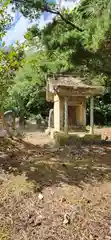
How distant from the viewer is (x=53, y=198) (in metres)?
3.53

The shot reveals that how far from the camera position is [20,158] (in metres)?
5.06

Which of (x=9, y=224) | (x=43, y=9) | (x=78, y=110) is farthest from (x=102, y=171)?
(x=78, y=110)

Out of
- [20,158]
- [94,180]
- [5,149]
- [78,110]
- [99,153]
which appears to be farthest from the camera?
[78,110]

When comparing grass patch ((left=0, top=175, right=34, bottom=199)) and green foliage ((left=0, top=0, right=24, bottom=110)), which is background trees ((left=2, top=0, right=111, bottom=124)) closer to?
green foliage ((left=0, top=0, right=24, bottom=110))

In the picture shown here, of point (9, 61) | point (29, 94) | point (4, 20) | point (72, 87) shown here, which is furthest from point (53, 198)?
point (29, 94)

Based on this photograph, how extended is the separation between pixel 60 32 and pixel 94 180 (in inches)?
98.2

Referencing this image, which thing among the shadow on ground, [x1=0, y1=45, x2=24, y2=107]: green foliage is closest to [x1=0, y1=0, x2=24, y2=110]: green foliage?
[x1=0, y1=45, x2=24, y2=107]: green foliage

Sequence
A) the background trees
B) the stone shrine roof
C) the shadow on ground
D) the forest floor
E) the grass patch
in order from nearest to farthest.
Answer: the forest floor → the background trees → the grass patch → the shadow on ground → the stone shrine roof

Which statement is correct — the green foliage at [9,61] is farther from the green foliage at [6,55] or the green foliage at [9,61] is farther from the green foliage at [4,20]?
the green foliage at [4,20]

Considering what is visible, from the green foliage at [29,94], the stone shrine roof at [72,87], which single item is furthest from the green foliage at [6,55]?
the green foliage at [29,94]

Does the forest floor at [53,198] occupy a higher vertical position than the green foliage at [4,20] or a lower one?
lower

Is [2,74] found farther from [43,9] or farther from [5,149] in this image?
[5,149]

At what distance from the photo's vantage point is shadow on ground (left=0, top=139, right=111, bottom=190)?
162 inches

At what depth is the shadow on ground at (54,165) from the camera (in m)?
4.12
